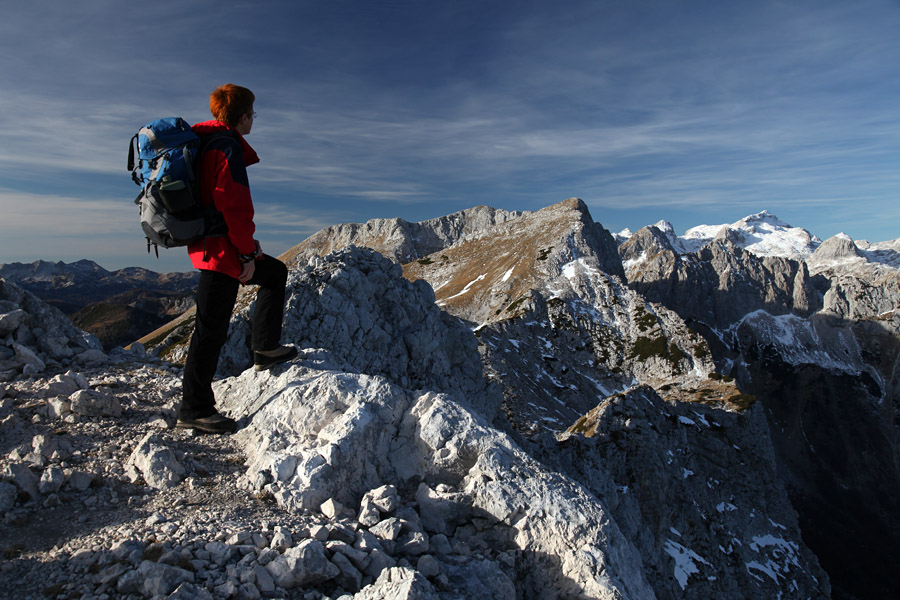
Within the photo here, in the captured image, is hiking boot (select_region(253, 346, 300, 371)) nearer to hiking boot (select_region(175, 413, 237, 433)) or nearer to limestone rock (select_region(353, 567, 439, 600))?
hiking boot (select_region(175, 413, 237, 433))

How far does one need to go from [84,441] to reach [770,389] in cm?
21941

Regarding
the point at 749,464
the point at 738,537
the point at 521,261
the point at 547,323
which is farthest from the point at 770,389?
the point at 738,537

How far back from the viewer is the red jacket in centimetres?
669

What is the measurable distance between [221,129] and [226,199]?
1.28 m

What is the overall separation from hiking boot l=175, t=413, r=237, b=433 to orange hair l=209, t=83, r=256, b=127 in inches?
194

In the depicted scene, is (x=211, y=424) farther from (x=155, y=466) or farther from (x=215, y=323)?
(x=215, y=323)

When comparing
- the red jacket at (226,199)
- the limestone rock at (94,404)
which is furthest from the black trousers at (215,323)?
the limestone rock at (94,404)

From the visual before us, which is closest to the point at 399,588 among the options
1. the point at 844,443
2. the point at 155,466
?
the point at 155,466

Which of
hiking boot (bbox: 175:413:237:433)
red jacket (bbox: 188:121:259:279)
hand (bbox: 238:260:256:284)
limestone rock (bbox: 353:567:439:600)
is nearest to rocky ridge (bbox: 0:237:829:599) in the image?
Answer: limestone rock (bbox: 353:567:439:600)

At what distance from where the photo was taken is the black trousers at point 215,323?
748 centimetres

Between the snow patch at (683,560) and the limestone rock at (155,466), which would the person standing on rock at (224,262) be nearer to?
the limestone rock at (155,466)

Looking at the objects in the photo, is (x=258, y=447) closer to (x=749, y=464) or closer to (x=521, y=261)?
(x=749, y=464)

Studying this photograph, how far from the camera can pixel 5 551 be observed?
501cm

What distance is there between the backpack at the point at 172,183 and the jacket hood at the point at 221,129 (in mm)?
122
